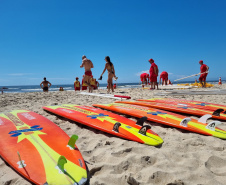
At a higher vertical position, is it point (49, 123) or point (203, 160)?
point (49, 123)

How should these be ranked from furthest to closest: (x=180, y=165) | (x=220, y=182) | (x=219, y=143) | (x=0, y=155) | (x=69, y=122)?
(x=69, y=122) → (x=219, y=143) → (x=0, y=155) → (x=180, y=165) → (x=220, y=182)

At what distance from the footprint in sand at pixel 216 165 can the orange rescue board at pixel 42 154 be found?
1003mm

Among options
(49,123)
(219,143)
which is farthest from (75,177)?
(219,143)

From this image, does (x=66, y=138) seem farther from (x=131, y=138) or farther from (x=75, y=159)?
(x=131, y=138)

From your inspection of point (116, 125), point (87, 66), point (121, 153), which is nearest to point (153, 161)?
point (121, 153)

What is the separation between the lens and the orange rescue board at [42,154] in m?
1.19

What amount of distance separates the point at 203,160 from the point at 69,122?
6.55ft

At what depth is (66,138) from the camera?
1.86 m

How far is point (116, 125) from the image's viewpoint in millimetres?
2115

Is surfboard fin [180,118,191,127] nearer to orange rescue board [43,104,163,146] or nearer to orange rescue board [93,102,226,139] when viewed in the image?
orange rescue board [93,102,226,139]

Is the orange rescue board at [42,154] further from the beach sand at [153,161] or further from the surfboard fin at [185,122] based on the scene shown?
the surfboard fin at [185,122]

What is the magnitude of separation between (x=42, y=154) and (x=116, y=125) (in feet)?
3.07

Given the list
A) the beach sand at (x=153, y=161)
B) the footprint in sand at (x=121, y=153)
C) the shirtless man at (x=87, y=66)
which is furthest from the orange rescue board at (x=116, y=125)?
the shirtless man at (x=87, y=66)

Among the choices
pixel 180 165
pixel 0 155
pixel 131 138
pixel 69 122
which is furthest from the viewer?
pixel 69 122
